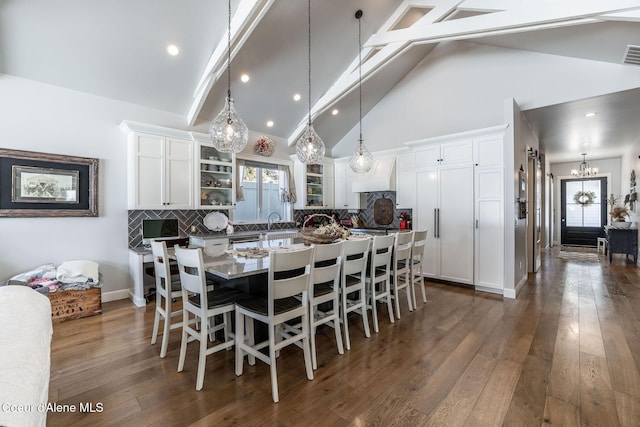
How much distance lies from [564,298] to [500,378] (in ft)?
8.92

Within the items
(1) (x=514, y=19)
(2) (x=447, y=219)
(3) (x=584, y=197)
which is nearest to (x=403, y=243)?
(2) (x=447, y=219)

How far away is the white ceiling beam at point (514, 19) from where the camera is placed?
2789 mm

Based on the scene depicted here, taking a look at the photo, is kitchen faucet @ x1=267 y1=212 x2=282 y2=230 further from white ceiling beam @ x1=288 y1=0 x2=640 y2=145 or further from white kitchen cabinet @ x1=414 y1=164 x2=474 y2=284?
white kitchen cabinet @ x1=414 y1=164 x2=474 y2=284

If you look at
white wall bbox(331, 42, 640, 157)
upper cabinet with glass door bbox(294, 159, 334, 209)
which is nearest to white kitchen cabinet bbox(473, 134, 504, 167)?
white wall bbox(331, 42, 640, 157)

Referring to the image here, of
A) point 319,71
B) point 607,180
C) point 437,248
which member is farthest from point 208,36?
point 607,180

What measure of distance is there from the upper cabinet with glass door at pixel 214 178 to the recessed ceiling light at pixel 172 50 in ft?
4.09

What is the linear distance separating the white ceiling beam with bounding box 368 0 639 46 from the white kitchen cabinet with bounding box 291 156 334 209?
2.75m

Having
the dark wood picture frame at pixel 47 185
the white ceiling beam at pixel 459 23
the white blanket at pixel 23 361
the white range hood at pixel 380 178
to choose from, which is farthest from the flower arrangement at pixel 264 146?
the white blanket at pixel 23 361

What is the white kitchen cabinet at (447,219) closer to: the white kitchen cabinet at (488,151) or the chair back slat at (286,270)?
the white kitchen cabinet at (488,151)

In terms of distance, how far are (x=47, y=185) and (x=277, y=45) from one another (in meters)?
3.43

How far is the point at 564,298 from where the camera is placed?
3971 mm

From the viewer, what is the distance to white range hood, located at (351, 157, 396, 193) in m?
5.46

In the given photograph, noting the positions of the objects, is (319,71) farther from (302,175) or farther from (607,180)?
(607,180)

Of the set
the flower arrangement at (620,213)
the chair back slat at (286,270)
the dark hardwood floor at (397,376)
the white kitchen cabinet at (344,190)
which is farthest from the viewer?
the flower arrangement at (620,213)
